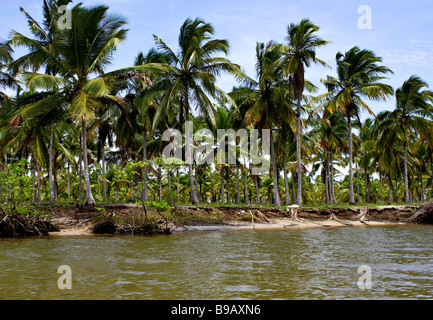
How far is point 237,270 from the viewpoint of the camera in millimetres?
8555

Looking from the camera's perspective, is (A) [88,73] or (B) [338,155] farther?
(B) [338,155]

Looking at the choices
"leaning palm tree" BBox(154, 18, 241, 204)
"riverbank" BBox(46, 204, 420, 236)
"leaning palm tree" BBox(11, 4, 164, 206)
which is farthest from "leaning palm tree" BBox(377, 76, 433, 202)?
"leaning palm tree" BBox(11, 4, 164, 206)

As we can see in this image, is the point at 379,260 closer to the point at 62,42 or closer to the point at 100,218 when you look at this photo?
the point at 100,218

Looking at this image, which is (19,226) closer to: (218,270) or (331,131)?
(218,270)

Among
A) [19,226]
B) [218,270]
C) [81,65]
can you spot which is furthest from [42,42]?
[218,270]

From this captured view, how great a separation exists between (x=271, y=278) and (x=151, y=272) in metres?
2.76

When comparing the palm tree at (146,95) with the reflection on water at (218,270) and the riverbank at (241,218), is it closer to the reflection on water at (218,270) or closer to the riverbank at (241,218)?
the riverbank at (241,218)

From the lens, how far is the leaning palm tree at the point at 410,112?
94.5 ft

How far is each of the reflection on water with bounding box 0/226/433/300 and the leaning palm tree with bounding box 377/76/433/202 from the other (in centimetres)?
1892

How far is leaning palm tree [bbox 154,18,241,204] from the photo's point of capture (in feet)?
75.2

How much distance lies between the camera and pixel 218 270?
8555 mm

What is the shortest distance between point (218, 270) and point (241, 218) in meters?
13.8

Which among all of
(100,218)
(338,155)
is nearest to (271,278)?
(100,218)

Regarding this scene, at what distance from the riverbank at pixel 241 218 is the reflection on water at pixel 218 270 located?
4.99m
